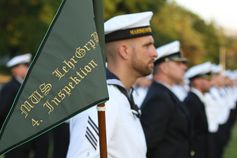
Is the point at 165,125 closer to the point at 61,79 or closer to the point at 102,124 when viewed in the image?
the point at 102,124

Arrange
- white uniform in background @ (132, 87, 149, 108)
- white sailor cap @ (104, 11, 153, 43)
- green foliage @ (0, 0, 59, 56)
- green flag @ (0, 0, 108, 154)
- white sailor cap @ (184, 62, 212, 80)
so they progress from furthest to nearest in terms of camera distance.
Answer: green foliage @ (0, 0, 59, 56)
white sailor cap @ (184, 62, 212, 80)
white uniform in background @ (132, 87, 149, 108)
white sailor cap @ (104, 11, 153, 43)
green flag @ (0, 0, 108, 154)

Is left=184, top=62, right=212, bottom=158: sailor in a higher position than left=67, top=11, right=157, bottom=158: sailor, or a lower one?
lower

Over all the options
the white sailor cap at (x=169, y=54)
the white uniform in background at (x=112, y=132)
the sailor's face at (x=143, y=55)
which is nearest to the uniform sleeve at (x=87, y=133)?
the white uniform in background at (x=112, y=132)

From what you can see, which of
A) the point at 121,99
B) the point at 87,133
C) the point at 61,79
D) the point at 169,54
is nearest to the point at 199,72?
the point at 169,54

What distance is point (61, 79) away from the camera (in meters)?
2.58

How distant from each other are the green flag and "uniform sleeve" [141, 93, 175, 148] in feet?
7.97

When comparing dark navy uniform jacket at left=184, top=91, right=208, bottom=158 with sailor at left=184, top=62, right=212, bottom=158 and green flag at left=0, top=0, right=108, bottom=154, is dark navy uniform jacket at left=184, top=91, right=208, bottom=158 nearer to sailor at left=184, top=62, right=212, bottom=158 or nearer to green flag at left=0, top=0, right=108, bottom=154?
sailor at left=184, top=62, right=212, bottom=158

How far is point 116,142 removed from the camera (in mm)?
3115

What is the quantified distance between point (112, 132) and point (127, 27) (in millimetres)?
823

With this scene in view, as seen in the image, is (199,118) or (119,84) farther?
(199,118)

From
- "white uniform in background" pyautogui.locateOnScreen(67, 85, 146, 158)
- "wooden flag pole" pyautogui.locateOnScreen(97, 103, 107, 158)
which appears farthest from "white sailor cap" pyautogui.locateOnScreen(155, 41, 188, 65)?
"wooden flag pole" pyautogui.locateOnScreen(97, 103, 107, 158)

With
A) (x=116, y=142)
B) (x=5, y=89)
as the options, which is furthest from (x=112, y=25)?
(x=5, y=89)

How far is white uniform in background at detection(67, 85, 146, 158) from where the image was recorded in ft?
9.61

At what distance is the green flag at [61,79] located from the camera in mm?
2486
